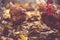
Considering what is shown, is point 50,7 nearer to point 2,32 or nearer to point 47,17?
point 47,17

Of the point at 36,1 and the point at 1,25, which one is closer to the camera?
the point at 1,25

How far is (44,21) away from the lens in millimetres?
4785

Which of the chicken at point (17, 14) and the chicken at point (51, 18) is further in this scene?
the chicken at point (17, 14)

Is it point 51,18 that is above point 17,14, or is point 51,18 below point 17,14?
below

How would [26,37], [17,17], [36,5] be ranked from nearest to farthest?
[26,37]
[17,17]
[36,5]

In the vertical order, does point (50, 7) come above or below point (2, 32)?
above

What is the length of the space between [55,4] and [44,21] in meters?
0.70

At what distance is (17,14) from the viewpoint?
495 centimetres

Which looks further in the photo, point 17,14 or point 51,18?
point 17,14

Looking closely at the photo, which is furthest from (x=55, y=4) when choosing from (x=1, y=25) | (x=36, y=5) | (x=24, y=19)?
(x=1, y=25)

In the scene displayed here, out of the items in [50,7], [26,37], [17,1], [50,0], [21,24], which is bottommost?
[26,37]

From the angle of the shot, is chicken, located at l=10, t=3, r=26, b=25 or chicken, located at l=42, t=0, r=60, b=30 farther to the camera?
chicken, located at l=10, t=3, r=26, b=25

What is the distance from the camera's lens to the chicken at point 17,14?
489 centimetres

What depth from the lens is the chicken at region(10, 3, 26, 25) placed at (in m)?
4.89
